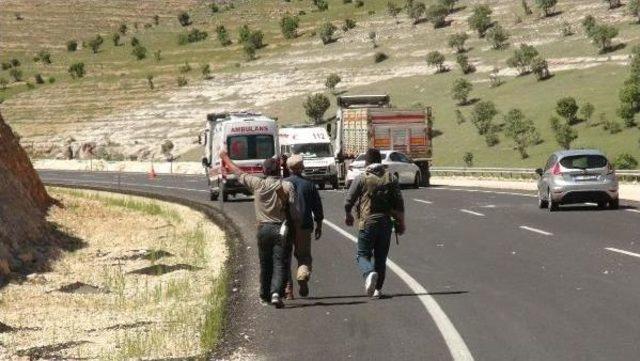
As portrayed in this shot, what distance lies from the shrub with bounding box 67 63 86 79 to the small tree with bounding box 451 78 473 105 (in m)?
68.9

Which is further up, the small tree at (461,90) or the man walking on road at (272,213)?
the small tree at (461,90)

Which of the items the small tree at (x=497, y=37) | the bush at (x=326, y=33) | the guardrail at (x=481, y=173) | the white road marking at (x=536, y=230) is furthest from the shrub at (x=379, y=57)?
the white road marking at (x=536, y=230)

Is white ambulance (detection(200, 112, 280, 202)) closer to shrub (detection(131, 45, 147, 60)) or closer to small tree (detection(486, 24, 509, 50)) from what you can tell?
small tree (detection(486, 24, 509, 50))

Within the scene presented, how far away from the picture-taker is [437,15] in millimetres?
144625

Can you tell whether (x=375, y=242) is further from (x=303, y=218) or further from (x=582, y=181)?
(x=582, y=181)

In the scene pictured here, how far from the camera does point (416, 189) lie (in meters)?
42.3

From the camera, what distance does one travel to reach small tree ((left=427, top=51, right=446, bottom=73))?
11844 cm

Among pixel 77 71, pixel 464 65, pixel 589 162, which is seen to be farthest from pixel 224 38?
pixel 589 162

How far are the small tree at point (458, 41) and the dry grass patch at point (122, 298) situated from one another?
10073 centimetres

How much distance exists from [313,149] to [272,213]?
33018mm

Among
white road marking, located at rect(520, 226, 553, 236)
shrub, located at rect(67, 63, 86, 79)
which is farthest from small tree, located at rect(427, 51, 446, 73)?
white road marking, located at rect(520, 226, 553, 236)

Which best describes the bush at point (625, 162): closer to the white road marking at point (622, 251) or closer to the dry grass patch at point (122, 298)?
the dry grass patch at point (122, 298)

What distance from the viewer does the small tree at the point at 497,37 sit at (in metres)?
123

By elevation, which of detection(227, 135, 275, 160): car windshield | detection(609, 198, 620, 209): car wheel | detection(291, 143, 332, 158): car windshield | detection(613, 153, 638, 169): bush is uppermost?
detection(227, 135, 275, 160): car windshield
